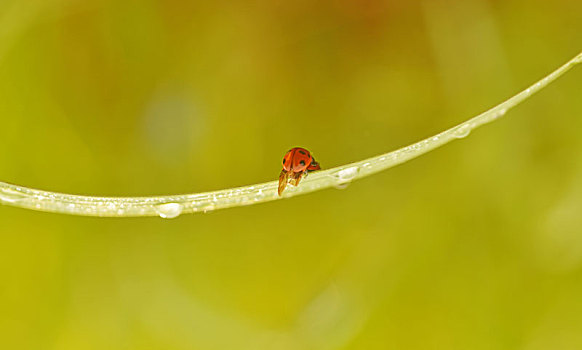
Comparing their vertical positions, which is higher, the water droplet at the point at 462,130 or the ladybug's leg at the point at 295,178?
the water droplet at the point at 462,130

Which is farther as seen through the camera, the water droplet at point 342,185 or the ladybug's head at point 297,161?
the water droplet at point 342,185

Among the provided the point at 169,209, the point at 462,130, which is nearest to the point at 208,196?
the point at 169,209

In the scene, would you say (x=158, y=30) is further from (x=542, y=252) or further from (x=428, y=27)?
(x=542, y=252)

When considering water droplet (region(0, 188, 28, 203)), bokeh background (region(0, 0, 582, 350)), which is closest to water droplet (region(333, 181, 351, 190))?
bokeh background (region(0, 0, 582, 350))

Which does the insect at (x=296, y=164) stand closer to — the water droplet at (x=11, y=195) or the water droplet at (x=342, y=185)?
the water droplet at (x=342, y=185)

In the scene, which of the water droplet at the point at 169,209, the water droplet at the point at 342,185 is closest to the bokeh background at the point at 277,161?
the water droplet at the point at 342,185

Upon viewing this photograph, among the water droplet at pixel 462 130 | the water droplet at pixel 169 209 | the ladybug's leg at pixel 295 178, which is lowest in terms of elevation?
the water droplet at pixel 169 209

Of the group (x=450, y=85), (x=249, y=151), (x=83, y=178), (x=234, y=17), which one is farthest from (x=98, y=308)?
(x=450, y=85)

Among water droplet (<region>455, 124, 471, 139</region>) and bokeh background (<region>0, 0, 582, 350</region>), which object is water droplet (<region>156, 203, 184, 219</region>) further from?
water droplet (<region>455, 124, 471, 139</region>)

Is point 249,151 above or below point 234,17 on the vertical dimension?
below
